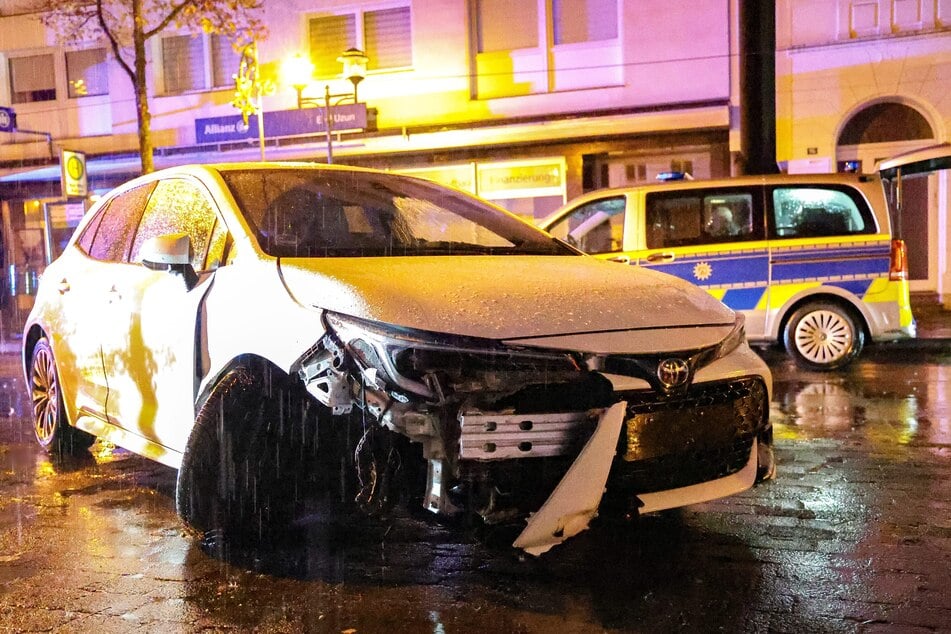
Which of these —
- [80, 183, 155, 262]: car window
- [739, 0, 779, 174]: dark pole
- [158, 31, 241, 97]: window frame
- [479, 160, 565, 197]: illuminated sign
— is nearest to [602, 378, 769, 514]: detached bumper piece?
[80, 183, 155, 262]: car window

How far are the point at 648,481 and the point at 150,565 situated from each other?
7.18 ft

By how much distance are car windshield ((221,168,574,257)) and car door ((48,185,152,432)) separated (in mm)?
1109

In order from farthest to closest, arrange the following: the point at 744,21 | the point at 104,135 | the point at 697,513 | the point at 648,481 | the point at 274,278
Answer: the point at 104,135, the point at 744,21, the point at 697,513, the point at 274,278, the point at 648,481

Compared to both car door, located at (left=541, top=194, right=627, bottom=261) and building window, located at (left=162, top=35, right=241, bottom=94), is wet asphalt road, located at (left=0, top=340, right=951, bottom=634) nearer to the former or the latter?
car door, located at (left=541, top=194, right=627, bottom=261)

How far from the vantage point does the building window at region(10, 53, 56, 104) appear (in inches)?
776

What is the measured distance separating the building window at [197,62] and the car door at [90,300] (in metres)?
13.3

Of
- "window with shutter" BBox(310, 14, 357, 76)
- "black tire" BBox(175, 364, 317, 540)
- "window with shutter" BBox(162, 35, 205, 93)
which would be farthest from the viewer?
"window with shutter" BBox(162, 35, 205, 93)

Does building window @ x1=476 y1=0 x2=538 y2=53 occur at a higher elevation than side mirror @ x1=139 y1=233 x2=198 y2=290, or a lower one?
higher

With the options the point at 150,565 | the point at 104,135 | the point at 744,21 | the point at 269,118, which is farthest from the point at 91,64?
the point at 150,565

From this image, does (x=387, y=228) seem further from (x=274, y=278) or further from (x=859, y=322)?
(x=859, y=322)

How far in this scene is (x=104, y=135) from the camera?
18906 mm

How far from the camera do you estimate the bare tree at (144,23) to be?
13469 mm

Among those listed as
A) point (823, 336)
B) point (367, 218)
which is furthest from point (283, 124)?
point (367, 218)

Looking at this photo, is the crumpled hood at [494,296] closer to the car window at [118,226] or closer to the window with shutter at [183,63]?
the car window at [118,226]
